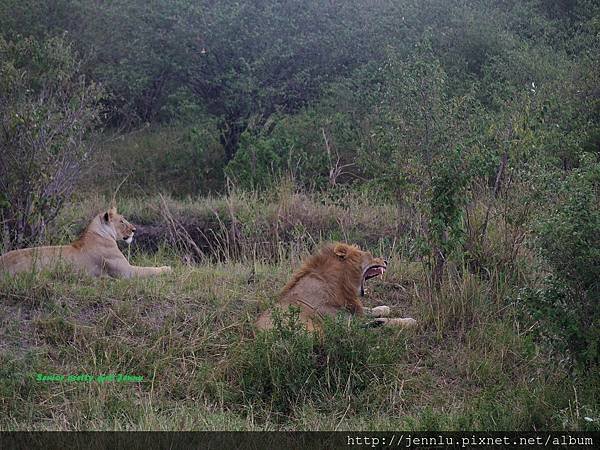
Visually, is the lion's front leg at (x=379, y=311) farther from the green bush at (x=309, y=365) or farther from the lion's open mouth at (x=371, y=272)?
the green bush at (x=309, y=365)

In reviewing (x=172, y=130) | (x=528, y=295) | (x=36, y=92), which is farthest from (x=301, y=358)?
(x=172, y=130)

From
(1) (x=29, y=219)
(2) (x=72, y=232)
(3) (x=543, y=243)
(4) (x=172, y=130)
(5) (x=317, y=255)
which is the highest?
(3) (x=543, y=243)

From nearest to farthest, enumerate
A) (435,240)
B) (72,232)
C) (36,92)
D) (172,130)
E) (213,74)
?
(435,240) → (72,232) → (36,92) → (213,74) → (172,130)

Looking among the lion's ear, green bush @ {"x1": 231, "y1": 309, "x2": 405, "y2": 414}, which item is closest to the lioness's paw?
the lion's ear

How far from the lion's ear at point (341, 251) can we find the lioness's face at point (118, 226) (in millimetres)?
3489

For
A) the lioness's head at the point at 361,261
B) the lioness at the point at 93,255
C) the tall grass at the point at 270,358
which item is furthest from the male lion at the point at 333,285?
the lioness at the point at 93,255

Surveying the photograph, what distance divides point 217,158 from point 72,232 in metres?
7.62

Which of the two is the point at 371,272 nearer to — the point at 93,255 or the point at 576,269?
the point at 576,269

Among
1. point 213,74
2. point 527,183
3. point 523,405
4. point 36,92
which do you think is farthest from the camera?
point 213,74

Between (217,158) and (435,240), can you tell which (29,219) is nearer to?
(435,240)

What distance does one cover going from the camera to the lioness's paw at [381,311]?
8.48 m

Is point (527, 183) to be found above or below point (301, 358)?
above

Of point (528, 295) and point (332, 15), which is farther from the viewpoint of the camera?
point (332, 15)

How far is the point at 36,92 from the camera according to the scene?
46.8 feet
